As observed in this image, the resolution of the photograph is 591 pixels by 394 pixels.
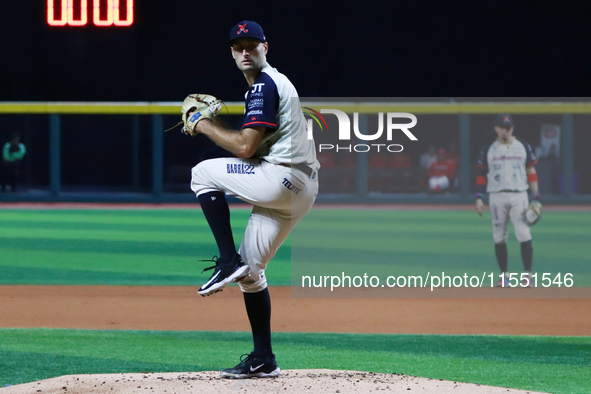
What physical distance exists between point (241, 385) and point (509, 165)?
5.24m

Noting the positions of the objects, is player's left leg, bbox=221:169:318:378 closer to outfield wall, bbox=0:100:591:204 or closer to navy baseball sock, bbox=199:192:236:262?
navy baseball sock, bbox=199:192:236:262

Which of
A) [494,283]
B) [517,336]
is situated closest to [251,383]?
[517,336]

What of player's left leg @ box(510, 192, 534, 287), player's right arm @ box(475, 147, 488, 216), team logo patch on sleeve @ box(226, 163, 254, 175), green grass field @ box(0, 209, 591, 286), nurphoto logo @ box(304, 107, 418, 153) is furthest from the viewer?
green grass field @ box(0, 209, 591, 286)

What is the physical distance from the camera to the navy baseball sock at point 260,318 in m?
3.55

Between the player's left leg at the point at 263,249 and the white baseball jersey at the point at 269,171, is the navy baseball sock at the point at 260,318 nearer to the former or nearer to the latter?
the player's left leg at the point at 263,249

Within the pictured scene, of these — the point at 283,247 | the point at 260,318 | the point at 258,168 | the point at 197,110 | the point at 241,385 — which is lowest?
the point at 283,247

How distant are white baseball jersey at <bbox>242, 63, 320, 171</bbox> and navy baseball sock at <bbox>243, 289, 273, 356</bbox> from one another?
0.70m

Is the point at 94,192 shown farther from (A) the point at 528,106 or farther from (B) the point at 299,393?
(B) the point at 299,393

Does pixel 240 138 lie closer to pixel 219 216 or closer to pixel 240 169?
pixel 240 169

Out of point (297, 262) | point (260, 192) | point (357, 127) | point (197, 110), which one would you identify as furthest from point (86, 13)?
point (260, 192)

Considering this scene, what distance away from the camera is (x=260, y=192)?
3205 mm

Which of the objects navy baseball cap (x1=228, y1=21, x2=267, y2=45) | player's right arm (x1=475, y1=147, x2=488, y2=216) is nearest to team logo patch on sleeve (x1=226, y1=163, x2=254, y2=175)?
navy baseball cap (x1=228, y1=21, x2=267, y2=45)

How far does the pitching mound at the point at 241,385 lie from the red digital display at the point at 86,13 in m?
8.24

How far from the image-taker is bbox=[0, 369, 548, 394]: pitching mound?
3.26 m
